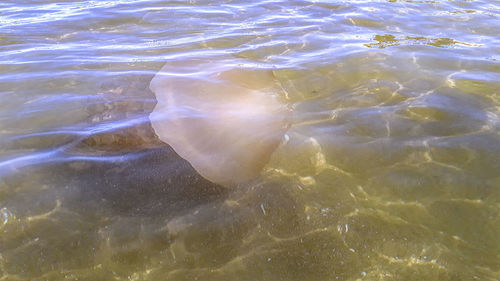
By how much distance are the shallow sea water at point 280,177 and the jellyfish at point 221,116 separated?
145 mm

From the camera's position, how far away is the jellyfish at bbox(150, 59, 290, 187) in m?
3.27

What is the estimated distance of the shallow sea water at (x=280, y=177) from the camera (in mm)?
2379

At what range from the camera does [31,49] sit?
19.8ft

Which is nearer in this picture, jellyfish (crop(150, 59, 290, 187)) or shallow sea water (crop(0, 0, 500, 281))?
shallow sea water (crop(0, 0, 500, 281))

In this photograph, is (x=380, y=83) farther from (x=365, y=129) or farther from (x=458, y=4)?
(x=458, y=4)

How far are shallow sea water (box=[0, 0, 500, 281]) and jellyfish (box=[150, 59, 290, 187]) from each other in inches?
5.7

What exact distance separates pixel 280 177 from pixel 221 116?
1247 mm

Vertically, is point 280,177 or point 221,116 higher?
point 221,116

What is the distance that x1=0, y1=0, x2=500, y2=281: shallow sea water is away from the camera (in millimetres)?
2379

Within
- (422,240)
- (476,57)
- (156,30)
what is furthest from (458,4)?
(422,240)

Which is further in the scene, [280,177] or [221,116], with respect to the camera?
[221,116]

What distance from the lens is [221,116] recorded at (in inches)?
158

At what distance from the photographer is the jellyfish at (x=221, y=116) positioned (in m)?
3.27

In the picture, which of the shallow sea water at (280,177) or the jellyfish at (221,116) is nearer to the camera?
the shallow sea water at (280,177)
